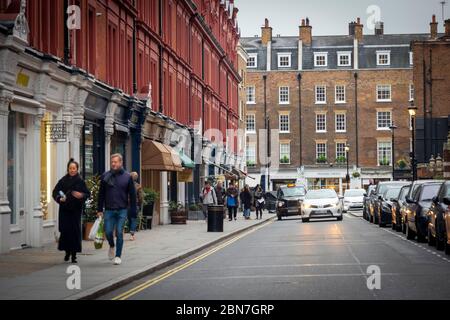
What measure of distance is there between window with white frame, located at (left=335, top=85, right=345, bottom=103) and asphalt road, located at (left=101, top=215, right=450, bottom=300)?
2816 inches

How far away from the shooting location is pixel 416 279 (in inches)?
603

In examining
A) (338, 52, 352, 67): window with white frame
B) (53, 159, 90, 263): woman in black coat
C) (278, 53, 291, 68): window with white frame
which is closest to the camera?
(53, 159, 90, 263): woman in black coat

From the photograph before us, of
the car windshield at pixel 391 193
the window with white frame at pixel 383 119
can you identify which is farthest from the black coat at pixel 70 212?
the window with white frame at pixel 383 119

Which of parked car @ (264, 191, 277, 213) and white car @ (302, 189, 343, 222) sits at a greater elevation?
white car @ (302, 189, 343, 222)

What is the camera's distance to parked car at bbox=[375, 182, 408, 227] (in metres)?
36.7

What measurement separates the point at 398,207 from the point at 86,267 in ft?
53.6

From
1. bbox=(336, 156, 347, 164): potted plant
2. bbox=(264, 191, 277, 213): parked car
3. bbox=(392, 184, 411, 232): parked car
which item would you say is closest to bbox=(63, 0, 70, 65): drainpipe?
bbox=(392, 184, 411, 232): parked car

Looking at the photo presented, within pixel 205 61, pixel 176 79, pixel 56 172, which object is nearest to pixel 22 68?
pixel 56 172

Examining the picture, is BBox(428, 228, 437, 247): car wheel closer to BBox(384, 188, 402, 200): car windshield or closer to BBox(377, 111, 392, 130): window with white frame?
BBox(384, 188, 402, 200): car windshield

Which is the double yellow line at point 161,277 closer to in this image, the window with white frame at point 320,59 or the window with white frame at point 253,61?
the window with white frame at point 320,59

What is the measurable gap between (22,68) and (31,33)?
1734mm

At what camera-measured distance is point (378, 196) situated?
127 feet

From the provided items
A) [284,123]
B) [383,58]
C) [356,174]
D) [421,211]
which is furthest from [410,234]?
[383,58]

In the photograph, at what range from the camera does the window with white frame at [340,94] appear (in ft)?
318
